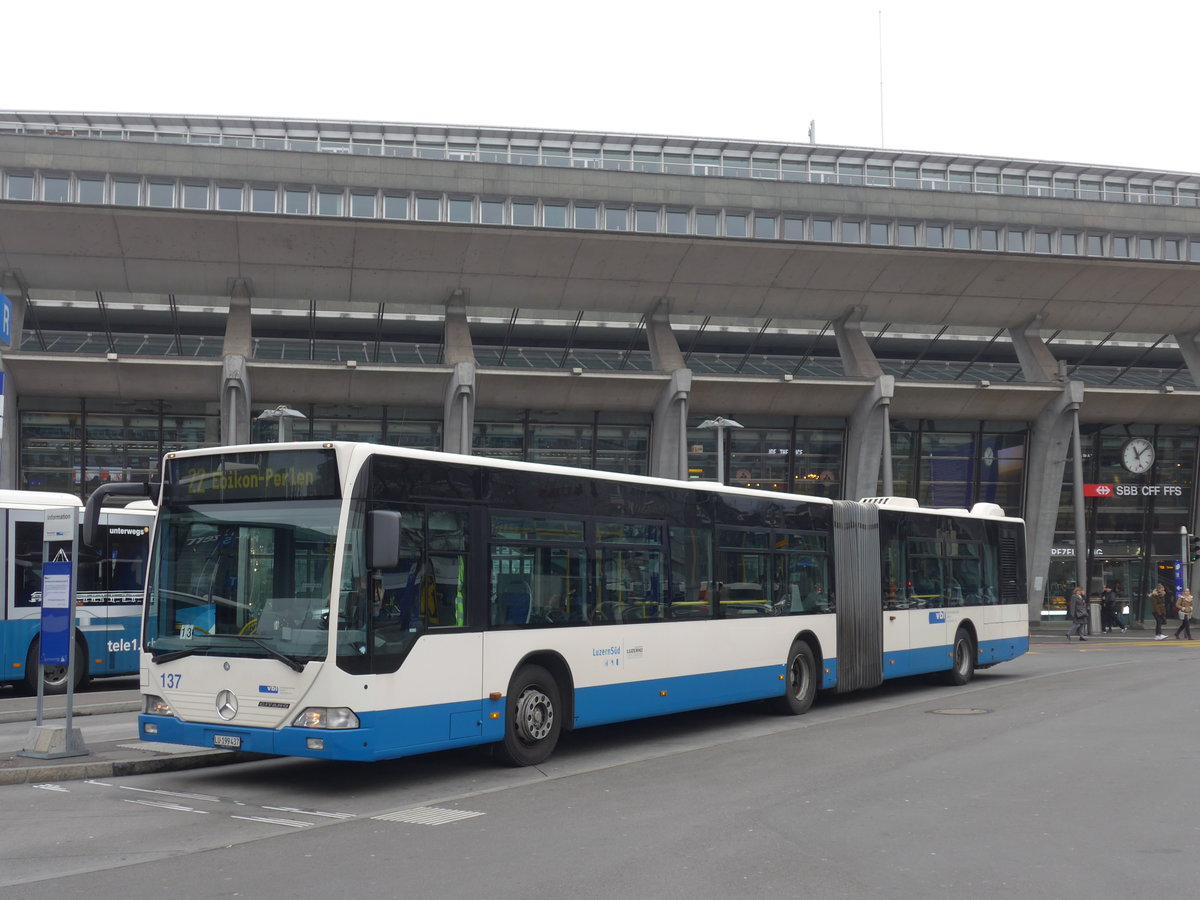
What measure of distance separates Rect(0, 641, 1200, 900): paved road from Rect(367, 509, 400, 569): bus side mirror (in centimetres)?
193

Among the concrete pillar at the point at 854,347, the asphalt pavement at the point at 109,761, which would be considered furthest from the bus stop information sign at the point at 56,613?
the concrete pillar at the point at 854,347

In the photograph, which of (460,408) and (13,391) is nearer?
(13,391)

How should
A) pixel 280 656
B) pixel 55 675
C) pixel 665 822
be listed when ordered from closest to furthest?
pixel 665 822 < pixel 280 656 < pixel 55 675

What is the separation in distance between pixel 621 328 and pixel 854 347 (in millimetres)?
7590

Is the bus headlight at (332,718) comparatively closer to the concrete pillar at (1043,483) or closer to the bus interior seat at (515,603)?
the bus interior seat at (515,603)

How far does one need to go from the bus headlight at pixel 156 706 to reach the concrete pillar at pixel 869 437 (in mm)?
28481

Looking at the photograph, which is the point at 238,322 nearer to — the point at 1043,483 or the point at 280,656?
the point at 280,656

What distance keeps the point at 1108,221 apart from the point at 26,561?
36.2 m

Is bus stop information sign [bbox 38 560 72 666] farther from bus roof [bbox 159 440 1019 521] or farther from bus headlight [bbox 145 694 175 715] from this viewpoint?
bus roof [bbox 159 440 1019 521]

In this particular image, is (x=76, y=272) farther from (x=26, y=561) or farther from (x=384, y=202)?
(x=26, y=561)

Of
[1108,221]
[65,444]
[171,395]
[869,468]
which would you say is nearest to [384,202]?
[171,395]

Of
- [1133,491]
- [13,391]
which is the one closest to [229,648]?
[13,391]

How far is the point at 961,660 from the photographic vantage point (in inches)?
776

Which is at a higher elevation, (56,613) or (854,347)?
(854,347)
